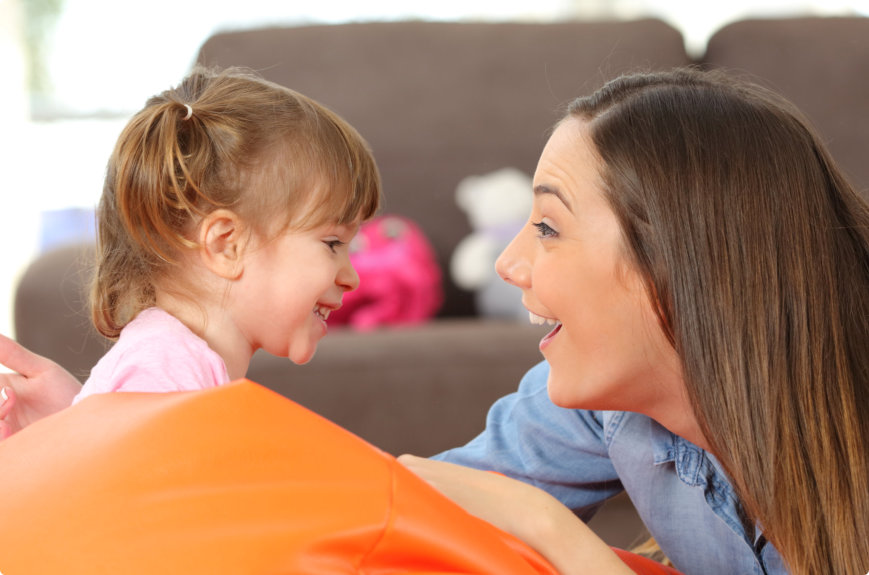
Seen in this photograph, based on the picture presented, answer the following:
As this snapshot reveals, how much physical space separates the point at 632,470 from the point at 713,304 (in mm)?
296

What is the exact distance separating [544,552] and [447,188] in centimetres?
152

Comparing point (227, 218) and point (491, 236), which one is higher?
point (227, 218)

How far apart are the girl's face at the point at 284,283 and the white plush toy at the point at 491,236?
1.07m

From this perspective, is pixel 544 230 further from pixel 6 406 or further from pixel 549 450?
pixel 6 406

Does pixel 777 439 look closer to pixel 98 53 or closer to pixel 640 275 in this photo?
pixel 640 275

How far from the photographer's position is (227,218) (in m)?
1.09

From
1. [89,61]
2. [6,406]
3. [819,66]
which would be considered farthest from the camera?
[89,61]

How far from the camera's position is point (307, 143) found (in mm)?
1135

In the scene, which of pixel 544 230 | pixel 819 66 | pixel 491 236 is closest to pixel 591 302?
pixel 544 230

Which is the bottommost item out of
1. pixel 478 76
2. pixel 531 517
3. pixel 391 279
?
pixel 391 279

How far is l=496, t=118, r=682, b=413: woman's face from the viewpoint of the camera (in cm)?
103

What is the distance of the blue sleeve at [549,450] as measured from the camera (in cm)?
126

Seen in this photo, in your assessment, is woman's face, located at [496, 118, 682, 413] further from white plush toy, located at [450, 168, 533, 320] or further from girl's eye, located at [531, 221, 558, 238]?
white plush toy, located at [450, 168, 533, 320]

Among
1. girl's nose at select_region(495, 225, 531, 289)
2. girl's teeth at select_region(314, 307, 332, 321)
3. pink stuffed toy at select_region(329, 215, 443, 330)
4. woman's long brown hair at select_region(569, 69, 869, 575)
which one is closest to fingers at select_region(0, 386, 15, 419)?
girl's teeth at select_region(314, 307, 332, 321)
